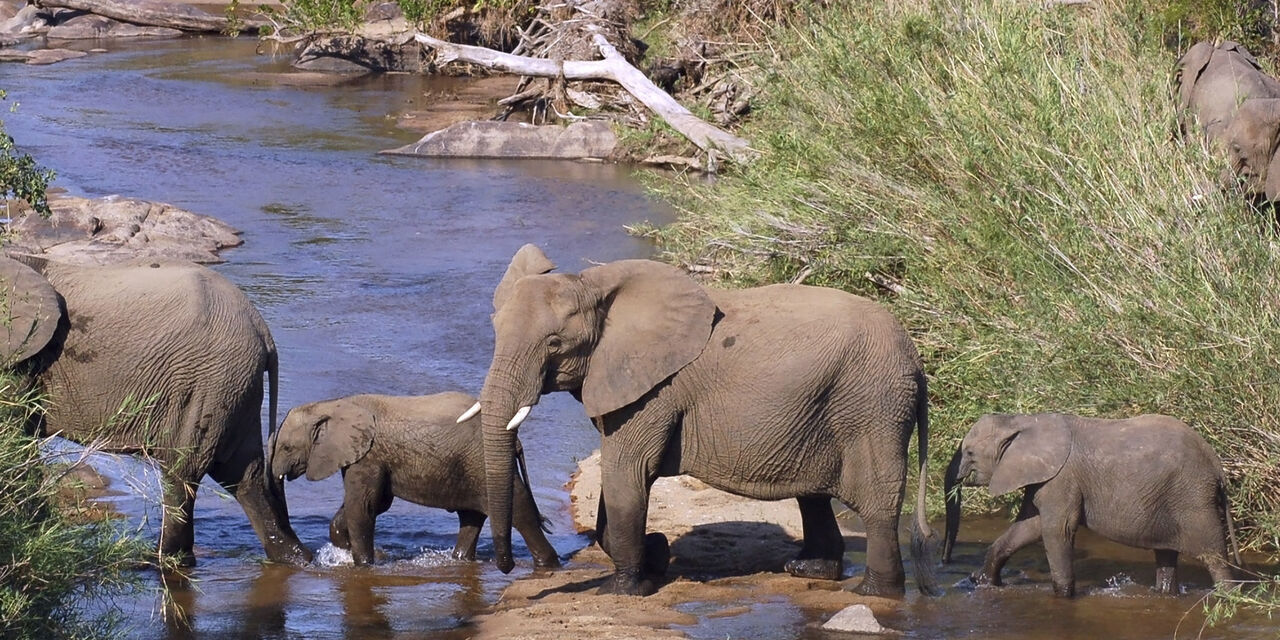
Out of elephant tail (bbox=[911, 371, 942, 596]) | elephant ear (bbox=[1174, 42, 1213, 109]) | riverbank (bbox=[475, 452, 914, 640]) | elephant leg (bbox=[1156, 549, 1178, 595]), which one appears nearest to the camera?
riverbank (bbox=[475, 452, 914, 640])

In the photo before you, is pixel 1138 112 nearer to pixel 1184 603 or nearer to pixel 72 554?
pixel 1184 603

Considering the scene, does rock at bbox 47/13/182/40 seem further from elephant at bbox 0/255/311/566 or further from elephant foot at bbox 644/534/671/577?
elephant foot at bbox 644/534/671/577

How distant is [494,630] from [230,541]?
2.54 meters

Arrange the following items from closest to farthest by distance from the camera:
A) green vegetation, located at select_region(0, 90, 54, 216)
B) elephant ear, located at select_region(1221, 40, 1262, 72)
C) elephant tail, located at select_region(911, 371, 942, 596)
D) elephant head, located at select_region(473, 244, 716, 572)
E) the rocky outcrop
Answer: elephant head, located at select_region(473, 244, 716, 572) < elephant tail, located at select_region(911, 371, 942, 596) < green vegetation, located at select_region(0, 90, 54, 216) < elephant ear, located at select_region(1221, 40, 1262, 72) < the rocky outcrop

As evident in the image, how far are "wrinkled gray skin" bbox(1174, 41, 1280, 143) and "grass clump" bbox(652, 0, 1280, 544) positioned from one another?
23 centimetres

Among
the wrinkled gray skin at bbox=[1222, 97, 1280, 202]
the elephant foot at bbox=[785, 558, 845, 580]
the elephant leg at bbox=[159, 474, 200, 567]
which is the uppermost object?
the wrinkled gray skin at bbox=[1222, 97, 1280, 202]

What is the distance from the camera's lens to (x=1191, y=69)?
444 inches

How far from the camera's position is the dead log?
109 ft

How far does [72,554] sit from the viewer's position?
20.7 ft

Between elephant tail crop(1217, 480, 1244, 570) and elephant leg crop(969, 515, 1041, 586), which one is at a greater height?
elephant tail crop(1217, 480, 1244, 570)

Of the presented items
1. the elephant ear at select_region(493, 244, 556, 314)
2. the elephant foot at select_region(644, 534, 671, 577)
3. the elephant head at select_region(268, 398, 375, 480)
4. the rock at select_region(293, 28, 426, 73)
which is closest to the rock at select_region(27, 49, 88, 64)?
the rock at select_region(293, 28, 426, 73)

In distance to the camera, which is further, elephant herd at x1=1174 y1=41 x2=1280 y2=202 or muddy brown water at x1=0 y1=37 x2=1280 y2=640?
elephant herd at x1=1174 y1=41 x2=1280 y2=202

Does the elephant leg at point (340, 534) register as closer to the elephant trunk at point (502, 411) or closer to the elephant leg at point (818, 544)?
the elephant trunk at point (502, 411)

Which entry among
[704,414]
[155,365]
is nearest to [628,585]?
[704,414]
